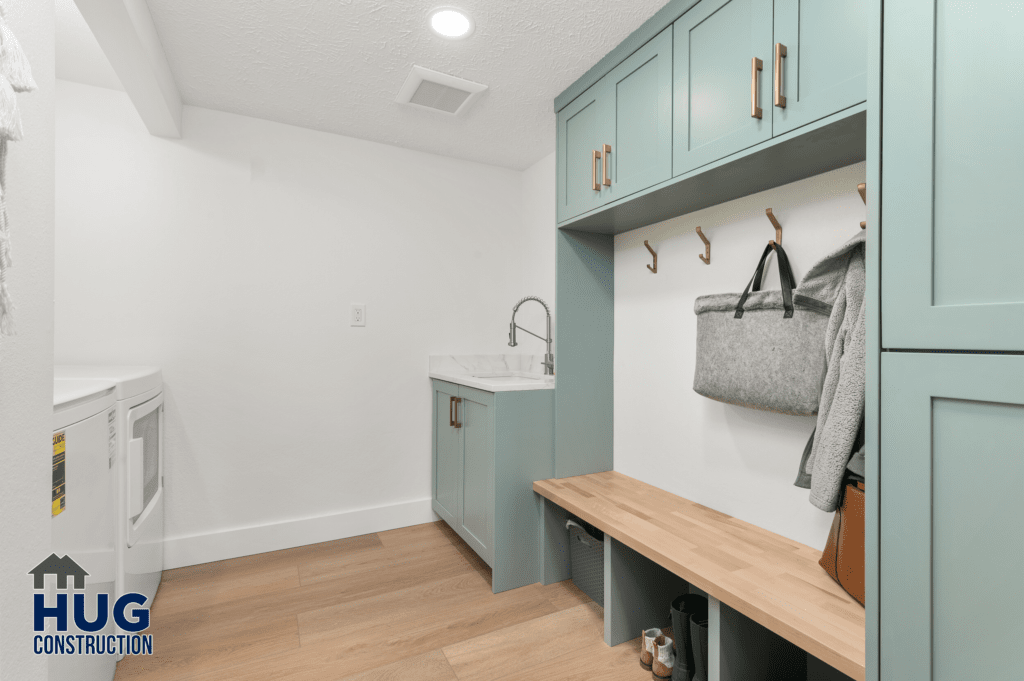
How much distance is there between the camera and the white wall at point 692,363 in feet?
4.91

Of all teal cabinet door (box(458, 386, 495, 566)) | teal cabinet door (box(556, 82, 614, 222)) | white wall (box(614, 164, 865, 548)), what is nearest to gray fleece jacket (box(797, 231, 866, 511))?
white wall (box(614, 164, 865, 548))

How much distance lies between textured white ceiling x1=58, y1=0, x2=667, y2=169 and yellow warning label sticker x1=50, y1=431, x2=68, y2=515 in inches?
56.8

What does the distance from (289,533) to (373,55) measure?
2.28 m

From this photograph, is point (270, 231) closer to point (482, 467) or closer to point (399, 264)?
point (399, 264)

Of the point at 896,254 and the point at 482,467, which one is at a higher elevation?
the point at 896,254

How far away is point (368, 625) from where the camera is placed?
182cm

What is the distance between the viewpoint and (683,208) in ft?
6.19

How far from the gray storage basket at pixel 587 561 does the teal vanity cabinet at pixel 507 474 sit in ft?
0.55

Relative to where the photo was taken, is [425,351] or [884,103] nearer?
[884,103]

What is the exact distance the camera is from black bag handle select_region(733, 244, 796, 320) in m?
1.43

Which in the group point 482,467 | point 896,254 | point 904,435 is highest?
point 896,254

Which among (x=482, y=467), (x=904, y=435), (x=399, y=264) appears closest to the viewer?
(x=904, y=435)

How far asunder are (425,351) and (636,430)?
1304 mm

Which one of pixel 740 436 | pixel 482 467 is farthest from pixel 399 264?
pixel 740 436
